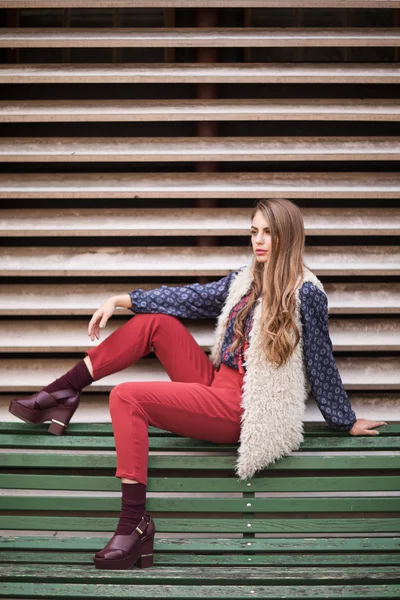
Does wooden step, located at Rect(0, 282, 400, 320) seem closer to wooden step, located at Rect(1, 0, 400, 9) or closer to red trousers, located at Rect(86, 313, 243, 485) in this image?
red trousers, located at Rect(86, 313, 243, 485)

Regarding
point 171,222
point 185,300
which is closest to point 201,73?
point 171,222

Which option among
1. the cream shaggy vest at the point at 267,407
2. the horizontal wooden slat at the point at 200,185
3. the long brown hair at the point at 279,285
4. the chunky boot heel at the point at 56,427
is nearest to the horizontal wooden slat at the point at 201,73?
the horizontal wooden slat at the point at 200,185

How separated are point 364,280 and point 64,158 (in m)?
1.71

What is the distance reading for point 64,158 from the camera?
355cm

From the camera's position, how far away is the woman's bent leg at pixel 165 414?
115 inches

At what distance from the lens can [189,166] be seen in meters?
3.85

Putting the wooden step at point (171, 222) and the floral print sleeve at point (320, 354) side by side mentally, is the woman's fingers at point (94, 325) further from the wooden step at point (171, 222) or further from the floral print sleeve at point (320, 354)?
the floral print sleeve at point (320, 354)

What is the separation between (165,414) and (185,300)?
59 cm

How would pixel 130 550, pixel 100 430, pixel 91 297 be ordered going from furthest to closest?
1. pixel 91 297
2. pixel 100 430
3. pixel 130 550

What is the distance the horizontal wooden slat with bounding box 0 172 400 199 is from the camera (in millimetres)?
3547

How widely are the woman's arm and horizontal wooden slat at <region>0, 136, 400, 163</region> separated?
0.65 meters

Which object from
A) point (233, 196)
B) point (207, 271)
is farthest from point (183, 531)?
point (233, 196)

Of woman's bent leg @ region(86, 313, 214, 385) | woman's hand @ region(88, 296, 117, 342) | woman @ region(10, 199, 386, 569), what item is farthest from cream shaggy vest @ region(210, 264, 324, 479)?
woman's hand @ region(88, 296, 117, 342)

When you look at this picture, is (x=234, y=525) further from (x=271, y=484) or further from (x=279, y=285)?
(x=279, y=285)
